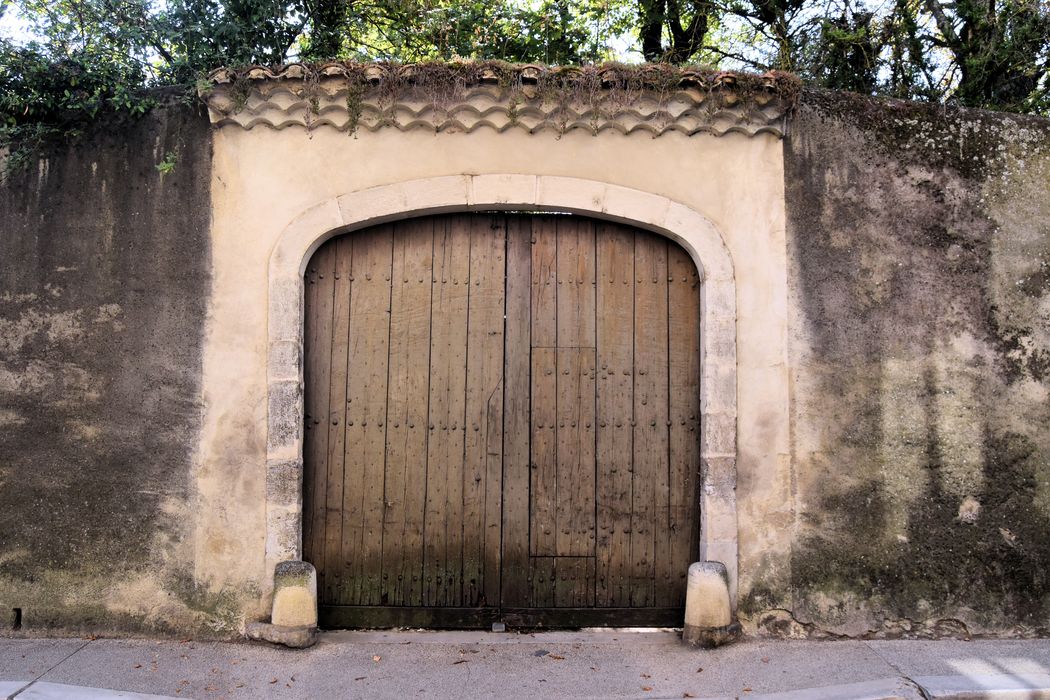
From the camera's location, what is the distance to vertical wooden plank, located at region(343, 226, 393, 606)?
4.42 m

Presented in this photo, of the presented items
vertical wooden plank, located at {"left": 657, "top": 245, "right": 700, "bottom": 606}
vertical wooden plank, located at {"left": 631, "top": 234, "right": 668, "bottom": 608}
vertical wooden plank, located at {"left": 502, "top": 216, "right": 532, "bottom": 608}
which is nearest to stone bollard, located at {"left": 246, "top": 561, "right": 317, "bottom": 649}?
vertical wooden plank, located at {"left": 502, "top": 216, "right": 532, "bottom": 608}

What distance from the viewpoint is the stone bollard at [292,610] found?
161 inches

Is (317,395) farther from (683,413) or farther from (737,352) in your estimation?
(737,352)

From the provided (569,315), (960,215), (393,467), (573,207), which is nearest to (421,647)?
(393,467)

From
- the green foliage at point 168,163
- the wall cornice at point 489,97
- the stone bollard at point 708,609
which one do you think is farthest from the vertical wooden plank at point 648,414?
the green foliage at point 168,163

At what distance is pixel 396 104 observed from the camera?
4.29 m

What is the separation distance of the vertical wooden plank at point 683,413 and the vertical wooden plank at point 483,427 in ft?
3.21

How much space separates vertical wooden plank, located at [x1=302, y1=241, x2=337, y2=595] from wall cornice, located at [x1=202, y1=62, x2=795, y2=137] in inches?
31.1

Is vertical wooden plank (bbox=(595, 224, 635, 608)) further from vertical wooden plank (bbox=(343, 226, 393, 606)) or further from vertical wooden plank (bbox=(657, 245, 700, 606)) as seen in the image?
vertical wooden plank (bbox=(343, 226, 393, 606))

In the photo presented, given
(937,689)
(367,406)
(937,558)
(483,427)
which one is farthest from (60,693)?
(937,558)

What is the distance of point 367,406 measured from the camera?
446 cm

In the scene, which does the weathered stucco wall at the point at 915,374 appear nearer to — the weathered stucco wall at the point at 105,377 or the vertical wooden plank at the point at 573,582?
the vertical wooden plank at the point at 573,582

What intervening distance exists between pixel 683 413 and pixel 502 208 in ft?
5.10

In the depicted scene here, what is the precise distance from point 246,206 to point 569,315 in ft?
6.20
